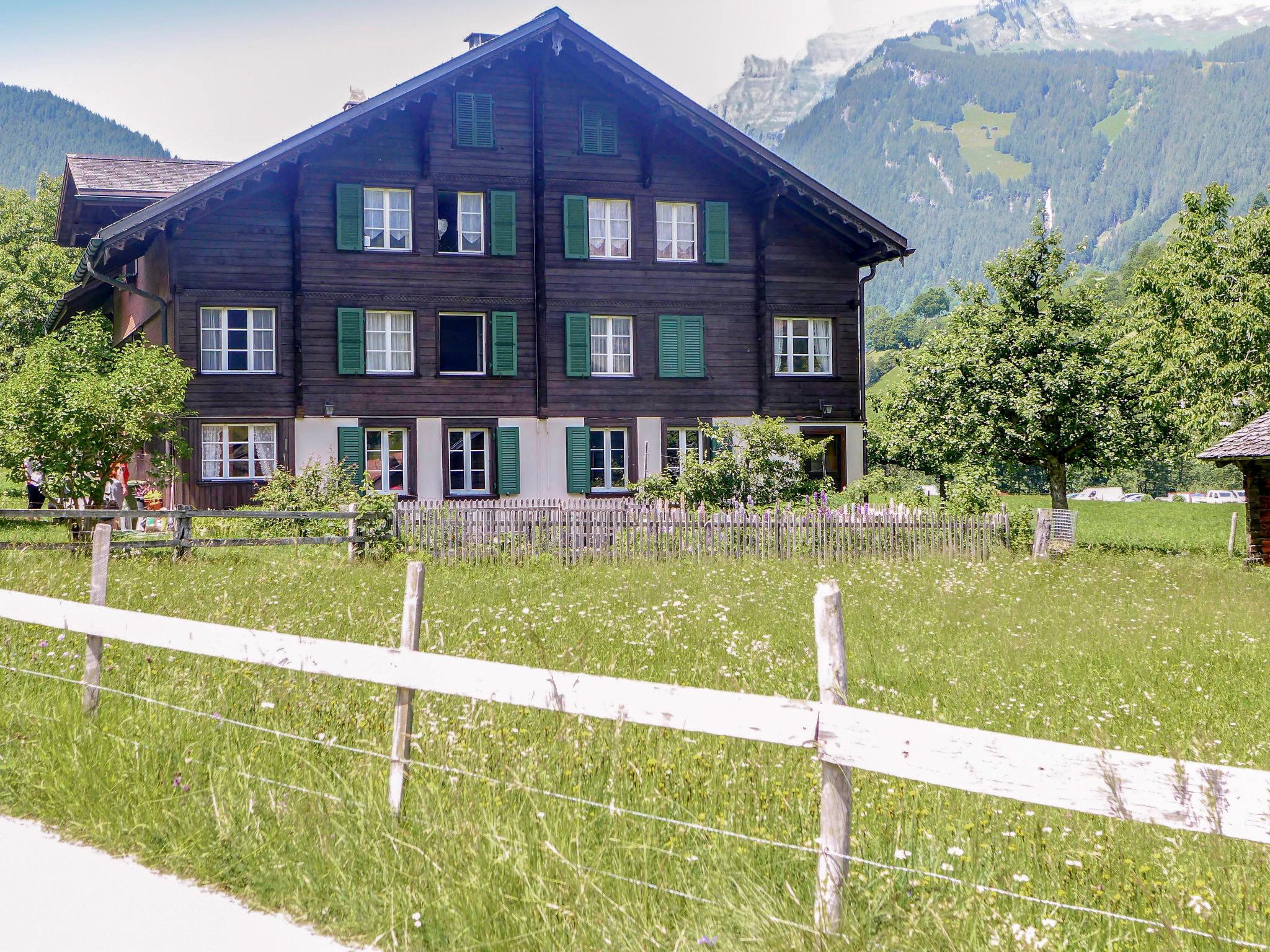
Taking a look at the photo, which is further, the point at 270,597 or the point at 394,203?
the point at 394,203

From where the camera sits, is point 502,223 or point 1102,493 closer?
point 502,223

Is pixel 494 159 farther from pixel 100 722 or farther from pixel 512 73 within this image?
pixel 100 722

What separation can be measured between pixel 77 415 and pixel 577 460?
467 inches

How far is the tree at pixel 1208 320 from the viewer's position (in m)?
36.0

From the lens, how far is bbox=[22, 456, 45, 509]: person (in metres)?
22.4

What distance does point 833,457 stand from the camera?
32.5m

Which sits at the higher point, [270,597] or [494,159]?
Answer: [494,159]

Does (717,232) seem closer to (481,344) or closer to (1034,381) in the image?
A: (481,344)

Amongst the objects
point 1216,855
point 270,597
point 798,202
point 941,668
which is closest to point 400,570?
point 270,597

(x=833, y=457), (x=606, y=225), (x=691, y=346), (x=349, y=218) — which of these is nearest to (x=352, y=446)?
(x=349, y=218)

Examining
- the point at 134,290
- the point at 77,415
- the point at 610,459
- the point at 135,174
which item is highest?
the point at 135,174

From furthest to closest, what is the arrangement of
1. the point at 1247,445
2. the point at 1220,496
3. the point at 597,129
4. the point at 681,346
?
the point at 1220,496 → the point at 681,346 → the point at 597,129 → the point at 1247,445

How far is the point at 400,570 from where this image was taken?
18.4m

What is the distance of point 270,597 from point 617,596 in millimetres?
4156
